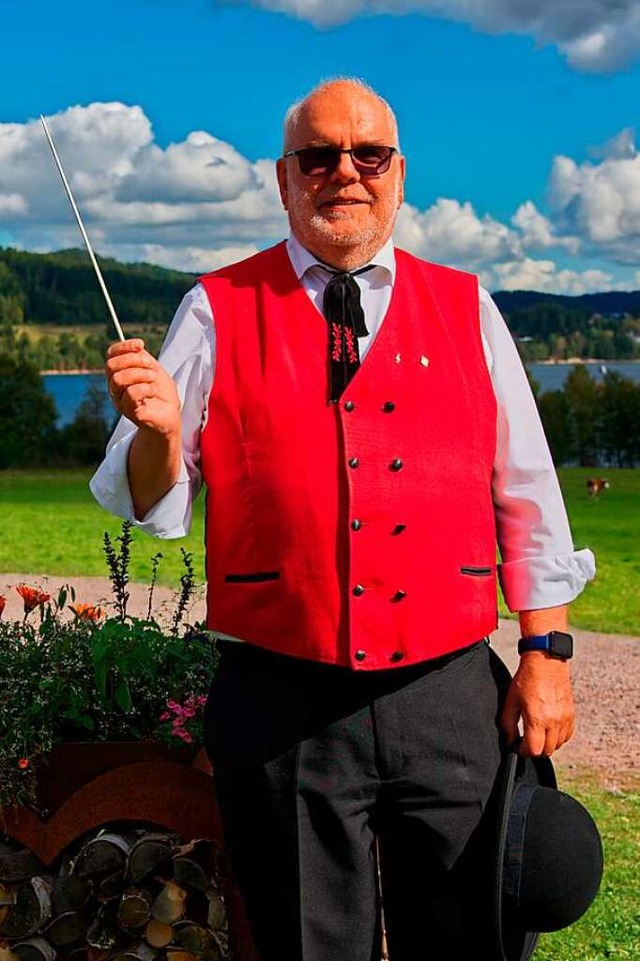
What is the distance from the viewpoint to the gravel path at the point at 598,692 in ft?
21.3

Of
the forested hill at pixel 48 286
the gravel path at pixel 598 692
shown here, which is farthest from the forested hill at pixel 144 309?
the gravel path at pixel 598 692

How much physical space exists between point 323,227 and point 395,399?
1.17ft

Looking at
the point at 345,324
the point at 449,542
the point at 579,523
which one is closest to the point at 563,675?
the point at 449,542

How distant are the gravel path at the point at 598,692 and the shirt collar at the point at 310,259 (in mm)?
2216

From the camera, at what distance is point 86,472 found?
2886cm

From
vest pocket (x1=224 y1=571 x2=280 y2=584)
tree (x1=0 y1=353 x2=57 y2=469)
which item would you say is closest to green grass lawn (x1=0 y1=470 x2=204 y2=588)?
vest pocket (x1=224 y1=571 x2=280 y2=584)

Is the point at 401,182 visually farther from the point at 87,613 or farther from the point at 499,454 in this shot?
the point at 87,613

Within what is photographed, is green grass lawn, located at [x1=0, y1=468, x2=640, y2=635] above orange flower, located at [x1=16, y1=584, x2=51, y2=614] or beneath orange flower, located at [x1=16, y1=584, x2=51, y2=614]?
beneath

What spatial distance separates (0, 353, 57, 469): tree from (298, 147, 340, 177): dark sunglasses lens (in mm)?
29273

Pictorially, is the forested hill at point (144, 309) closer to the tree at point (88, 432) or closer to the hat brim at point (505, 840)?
the tree at point (88, 432)

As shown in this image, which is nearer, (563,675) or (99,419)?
(563,675)

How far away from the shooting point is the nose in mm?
2436

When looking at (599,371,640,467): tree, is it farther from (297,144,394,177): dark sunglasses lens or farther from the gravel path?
(297,144,394,177): dark sunglasses lens

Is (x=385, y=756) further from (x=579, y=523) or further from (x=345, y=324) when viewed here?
(x=579, y=523)
